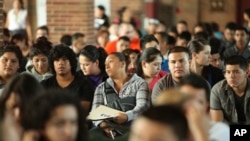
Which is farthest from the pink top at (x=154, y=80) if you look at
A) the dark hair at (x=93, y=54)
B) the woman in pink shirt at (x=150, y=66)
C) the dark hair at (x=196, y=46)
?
the dark hair at (x=196, y=46)

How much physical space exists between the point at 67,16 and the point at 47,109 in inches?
451

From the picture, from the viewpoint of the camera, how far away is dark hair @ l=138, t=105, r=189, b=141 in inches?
171

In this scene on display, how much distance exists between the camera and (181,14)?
26750mm

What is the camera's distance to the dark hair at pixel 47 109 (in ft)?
16.5

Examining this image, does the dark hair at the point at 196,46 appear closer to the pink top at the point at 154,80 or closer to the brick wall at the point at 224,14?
the pink top at the point at 154,80

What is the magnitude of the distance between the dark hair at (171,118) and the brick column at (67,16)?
11.9 metres

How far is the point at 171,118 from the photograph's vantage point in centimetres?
439

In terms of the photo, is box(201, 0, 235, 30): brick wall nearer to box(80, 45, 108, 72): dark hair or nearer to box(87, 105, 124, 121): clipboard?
box(80, 45, 108, 72): dark hair

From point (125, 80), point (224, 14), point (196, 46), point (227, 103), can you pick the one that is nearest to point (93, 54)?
point (125, 80)

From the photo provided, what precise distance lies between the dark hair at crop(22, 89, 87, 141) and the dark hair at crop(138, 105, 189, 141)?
0.74m

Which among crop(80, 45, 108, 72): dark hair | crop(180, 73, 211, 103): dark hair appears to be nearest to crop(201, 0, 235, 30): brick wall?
crop(80, 45, 108, 72): dark hair

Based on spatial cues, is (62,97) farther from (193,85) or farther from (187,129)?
(193,85)

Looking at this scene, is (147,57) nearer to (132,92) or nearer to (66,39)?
(132,92)

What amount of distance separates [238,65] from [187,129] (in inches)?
203
